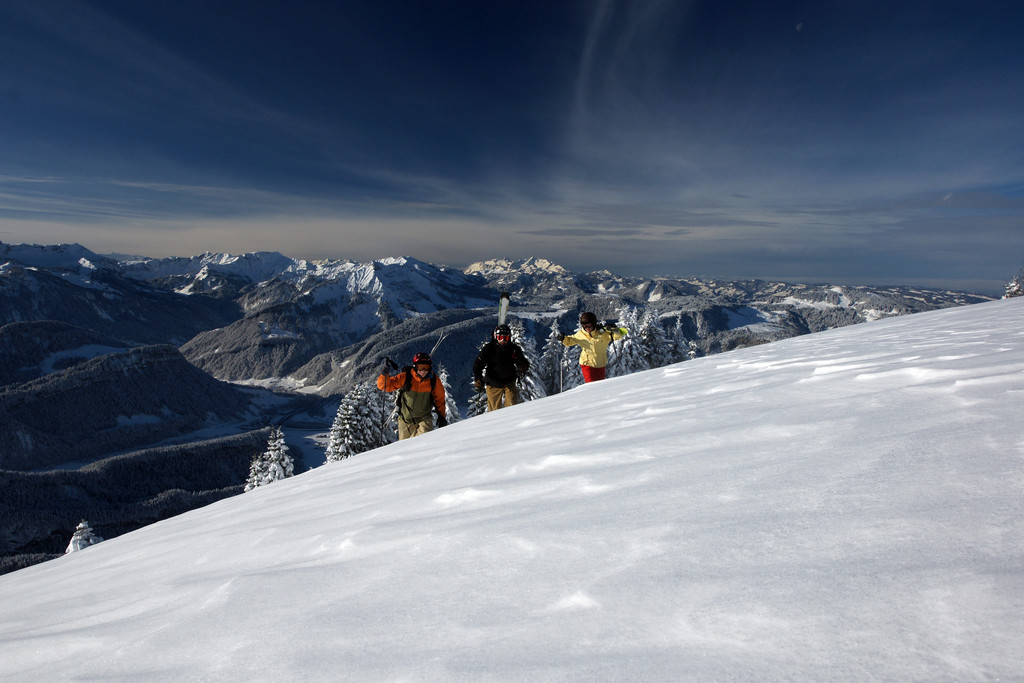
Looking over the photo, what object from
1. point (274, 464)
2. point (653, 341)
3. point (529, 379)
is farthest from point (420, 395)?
point (653, 341)

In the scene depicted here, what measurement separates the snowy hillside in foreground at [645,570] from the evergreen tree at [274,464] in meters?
24.2

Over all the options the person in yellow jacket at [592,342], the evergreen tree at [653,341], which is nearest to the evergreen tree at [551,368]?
the evergreen tree at [653,341]

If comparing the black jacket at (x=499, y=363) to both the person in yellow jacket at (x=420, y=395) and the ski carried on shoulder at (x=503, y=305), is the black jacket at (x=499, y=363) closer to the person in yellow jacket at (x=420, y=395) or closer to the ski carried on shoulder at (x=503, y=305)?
the person in yellow jacket at (x=420, y=395)

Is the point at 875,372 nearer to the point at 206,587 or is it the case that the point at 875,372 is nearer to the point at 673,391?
the point at 673,391

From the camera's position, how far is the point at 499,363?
987 cm

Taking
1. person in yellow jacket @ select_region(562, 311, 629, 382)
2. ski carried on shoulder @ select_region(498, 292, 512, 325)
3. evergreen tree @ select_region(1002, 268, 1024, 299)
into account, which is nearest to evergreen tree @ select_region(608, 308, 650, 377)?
ski carried on shoulder @ select_region(498, 292, 512, 325)

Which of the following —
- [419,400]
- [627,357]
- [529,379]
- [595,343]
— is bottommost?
[529,379]

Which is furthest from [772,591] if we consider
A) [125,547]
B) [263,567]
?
[125,547]

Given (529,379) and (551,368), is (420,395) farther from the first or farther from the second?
(551,368)

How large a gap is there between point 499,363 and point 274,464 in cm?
2078

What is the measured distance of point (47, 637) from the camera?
1899 millimetres

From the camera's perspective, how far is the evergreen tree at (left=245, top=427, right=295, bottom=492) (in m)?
24.5

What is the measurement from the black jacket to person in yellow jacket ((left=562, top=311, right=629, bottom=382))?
1175mm

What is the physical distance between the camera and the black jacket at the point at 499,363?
9.80 metres
